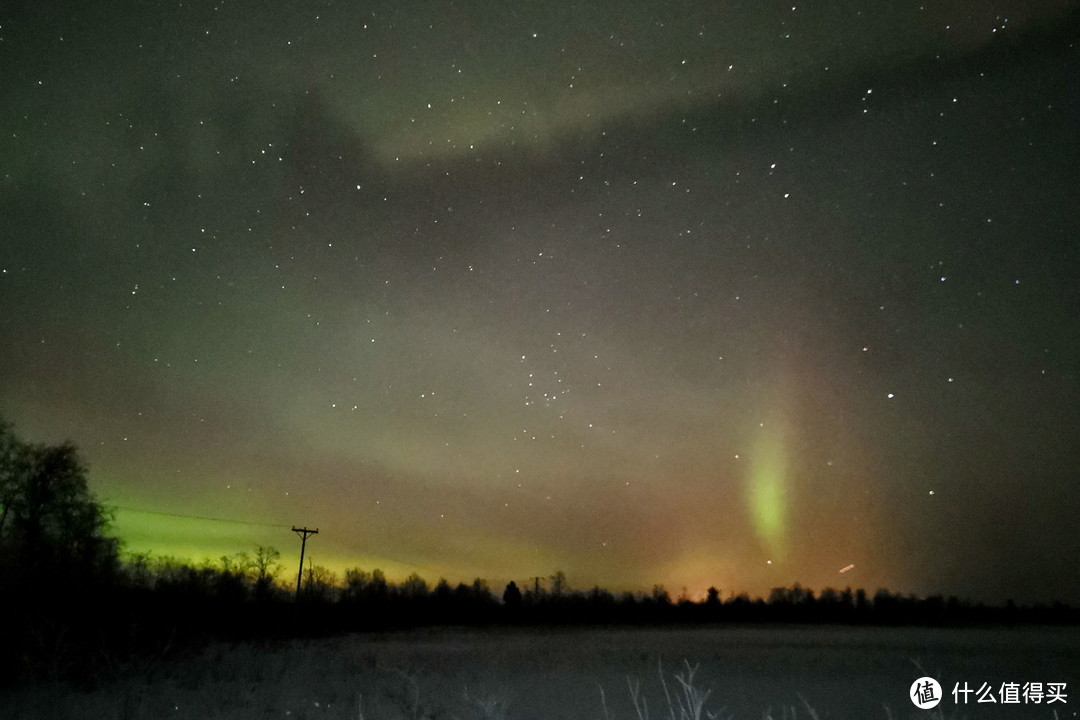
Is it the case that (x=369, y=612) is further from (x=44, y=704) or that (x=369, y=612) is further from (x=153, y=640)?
(x=44, y=704)

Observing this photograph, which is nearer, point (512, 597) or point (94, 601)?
point (94, 601)

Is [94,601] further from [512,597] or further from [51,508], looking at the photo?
[512,597]

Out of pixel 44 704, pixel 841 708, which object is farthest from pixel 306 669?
pixel 841 708

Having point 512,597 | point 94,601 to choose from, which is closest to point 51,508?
point 94,601

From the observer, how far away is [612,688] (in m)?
21.2

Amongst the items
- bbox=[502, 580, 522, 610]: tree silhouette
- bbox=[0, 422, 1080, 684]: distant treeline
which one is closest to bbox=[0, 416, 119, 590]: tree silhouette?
bbox=[0, 422, 1080, 684]: distant treeline

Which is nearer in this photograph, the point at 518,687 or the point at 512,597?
the point at 518,687

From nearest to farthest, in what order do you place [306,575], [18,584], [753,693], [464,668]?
[18,584]
[753,693]
[464,668]
[306,575]

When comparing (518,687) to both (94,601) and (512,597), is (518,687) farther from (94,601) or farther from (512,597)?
(512,597)

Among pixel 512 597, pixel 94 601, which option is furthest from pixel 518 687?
pixel 512 597

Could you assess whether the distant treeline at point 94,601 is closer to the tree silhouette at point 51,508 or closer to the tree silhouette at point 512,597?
the tree silhouette at point 51,508

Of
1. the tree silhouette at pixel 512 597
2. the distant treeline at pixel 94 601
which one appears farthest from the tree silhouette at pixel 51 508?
the tree silhouette at pixel 512 597

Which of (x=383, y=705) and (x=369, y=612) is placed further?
(x=369, y=612)

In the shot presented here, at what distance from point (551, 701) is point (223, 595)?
2420 centimetres
